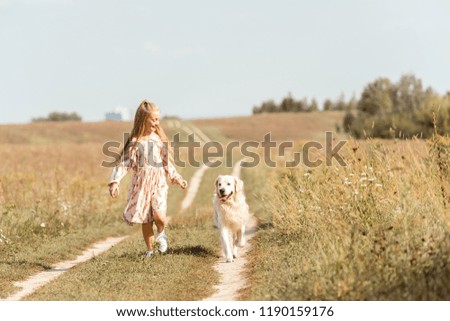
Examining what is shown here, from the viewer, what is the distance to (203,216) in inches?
753

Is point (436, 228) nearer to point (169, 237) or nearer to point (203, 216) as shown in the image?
point (169, 237)

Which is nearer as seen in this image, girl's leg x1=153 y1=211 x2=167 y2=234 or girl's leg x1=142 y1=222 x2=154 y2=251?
girl's leg x1=153 y1=211 x2=167 y2=234

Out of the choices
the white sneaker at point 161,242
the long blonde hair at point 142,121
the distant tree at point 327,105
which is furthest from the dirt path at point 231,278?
the distant tree at point 327,105

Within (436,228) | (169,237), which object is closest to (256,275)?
(436,228)

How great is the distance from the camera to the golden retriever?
11.3 m

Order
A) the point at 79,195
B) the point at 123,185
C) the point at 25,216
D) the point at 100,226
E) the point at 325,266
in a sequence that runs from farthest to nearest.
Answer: the point at 123,185 < the point at 79,195 < the point at 100,226 < the point at 25,216 < the point at 325,266

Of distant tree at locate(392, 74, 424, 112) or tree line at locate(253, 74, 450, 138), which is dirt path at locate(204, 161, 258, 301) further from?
distant tree at locate(392, 74, 424, 112)

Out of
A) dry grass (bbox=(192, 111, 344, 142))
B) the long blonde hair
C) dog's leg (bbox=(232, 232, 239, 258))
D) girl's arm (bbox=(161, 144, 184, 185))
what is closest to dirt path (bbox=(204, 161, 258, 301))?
dog's leg (bbox=(232, 232, 239, 258))

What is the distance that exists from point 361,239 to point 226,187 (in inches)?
120

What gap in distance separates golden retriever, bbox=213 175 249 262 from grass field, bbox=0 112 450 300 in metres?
0.48

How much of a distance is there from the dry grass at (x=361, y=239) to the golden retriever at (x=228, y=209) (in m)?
0.54

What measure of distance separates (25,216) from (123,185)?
9.82 metres

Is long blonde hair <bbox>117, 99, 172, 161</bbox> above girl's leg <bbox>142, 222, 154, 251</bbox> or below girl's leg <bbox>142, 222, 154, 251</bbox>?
above
